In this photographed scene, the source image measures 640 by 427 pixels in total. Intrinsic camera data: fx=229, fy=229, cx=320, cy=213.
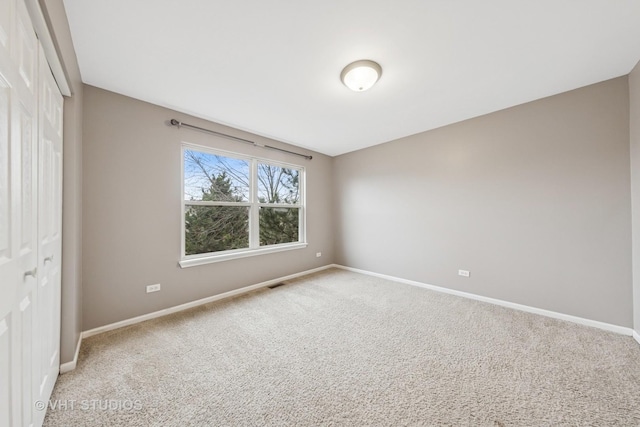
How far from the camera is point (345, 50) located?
1847 millimetres

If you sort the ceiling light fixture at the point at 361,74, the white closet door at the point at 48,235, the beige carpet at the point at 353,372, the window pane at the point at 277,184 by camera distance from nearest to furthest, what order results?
the white closet door at the point at 48,235 → the beige carpet at the point at 353,372 → the ceiling light fixture at the point at 361,74 → the window pane at the point at 277,184

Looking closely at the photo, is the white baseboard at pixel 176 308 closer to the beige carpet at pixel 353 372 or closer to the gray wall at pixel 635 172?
the beige carpet at pixel 353 372

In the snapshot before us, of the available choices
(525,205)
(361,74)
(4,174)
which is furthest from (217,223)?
(525,205)

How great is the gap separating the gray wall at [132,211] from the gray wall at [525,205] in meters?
3.00

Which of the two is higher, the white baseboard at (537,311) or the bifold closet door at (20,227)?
the bifold closet door at (20,227)

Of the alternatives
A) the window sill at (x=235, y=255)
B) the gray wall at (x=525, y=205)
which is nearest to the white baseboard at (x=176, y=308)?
the window sill at (x=235, y=255)

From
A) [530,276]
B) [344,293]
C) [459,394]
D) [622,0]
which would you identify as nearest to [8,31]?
[459,394]

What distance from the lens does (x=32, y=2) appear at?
1.06m

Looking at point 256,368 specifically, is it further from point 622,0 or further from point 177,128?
point 622,0

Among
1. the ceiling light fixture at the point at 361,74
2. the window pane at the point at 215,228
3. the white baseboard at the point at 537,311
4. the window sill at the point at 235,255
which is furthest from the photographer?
the window pane at the point at 215,228

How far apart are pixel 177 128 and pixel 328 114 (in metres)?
1.89

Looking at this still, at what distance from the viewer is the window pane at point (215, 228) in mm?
3008

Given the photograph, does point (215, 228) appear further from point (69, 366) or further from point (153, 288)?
point (69, 366)

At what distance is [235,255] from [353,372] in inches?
87.7
